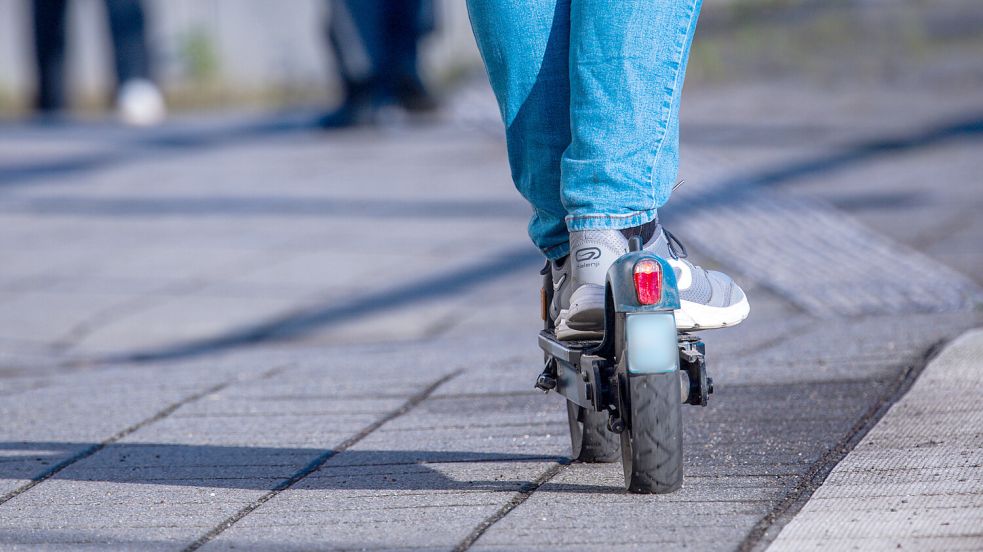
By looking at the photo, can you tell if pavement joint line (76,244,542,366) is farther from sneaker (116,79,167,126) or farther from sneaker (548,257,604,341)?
sneaker (116,79,167,126)

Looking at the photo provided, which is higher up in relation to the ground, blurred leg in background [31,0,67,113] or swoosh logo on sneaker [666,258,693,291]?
swoosh logo on sneaker [666,258,693,291]

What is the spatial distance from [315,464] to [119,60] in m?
11.1

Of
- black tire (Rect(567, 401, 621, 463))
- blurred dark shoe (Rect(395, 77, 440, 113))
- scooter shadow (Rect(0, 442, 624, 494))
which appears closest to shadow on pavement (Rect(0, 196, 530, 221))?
blurred dark shoe (Rect(395, 77, 440, 113))

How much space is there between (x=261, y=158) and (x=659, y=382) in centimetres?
699

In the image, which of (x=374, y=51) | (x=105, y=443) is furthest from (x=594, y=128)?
(x=374, y=51)

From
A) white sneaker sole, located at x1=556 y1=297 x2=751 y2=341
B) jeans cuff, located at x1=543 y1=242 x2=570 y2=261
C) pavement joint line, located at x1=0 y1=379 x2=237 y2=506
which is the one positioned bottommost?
pavement joint line, located at x1=0 y1=379 x2=237 y2=506

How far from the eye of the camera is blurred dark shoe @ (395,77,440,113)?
33.0ft

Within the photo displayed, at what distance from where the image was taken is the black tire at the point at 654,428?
188cm

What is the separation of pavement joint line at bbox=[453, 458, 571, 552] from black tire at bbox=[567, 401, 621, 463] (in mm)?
44

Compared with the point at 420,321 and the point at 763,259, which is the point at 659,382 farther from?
the point at 763,259

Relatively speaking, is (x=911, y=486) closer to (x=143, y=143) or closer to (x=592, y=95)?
(x=592, y=95)

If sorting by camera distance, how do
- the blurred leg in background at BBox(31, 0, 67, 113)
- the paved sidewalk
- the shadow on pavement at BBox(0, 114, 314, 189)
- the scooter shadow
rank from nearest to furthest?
the paved sidewalk < the scooter shadow < the shadow on pavement at BBox(0, 114, 314, 189) < the blurred leg in background at BBox(31, 0, 67, 113)

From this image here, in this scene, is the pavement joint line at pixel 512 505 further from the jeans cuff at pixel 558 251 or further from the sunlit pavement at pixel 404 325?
the jeans cuff at pixel 558 251

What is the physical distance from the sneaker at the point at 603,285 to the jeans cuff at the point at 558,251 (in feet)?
0.12
